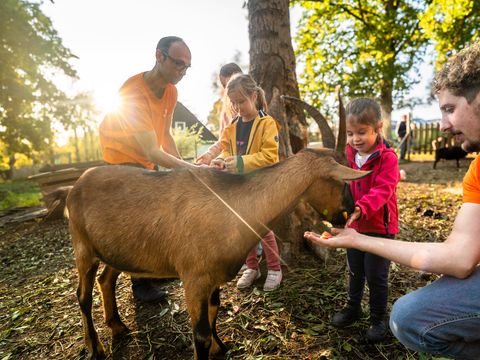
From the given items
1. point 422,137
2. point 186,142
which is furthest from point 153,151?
point 422,137

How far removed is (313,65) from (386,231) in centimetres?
1644

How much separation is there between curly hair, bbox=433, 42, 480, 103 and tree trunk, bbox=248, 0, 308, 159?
2.57 m

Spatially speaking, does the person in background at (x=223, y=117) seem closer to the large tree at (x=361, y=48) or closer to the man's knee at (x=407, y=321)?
the man's knee at (x=407, y=321)

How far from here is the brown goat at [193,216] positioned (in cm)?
220

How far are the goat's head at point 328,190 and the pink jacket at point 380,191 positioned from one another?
0.82 ft

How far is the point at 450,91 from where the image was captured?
1771 millimetres

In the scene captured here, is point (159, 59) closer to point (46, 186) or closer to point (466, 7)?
point (46, 186)

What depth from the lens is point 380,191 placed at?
2410 millimetres

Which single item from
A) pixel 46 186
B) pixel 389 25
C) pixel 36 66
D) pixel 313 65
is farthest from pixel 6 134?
pixel 389 25

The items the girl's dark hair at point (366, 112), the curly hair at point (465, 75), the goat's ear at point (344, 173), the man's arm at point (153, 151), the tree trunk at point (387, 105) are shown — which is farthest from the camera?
the tree trunk at point (387, 105)

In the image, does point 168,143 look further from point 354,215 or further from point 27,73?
point 27,73

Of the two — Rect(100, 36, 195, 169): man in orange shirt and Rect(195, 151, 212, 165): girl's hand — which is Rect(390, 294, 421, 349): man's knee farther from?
Rect(195, 151, 212, 165): girl's hand

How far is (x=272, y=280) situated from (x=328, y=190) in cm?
170

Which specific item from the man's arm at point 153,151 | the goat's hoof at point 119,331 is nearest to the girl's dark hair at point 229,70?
the man's arm at point 153,151
